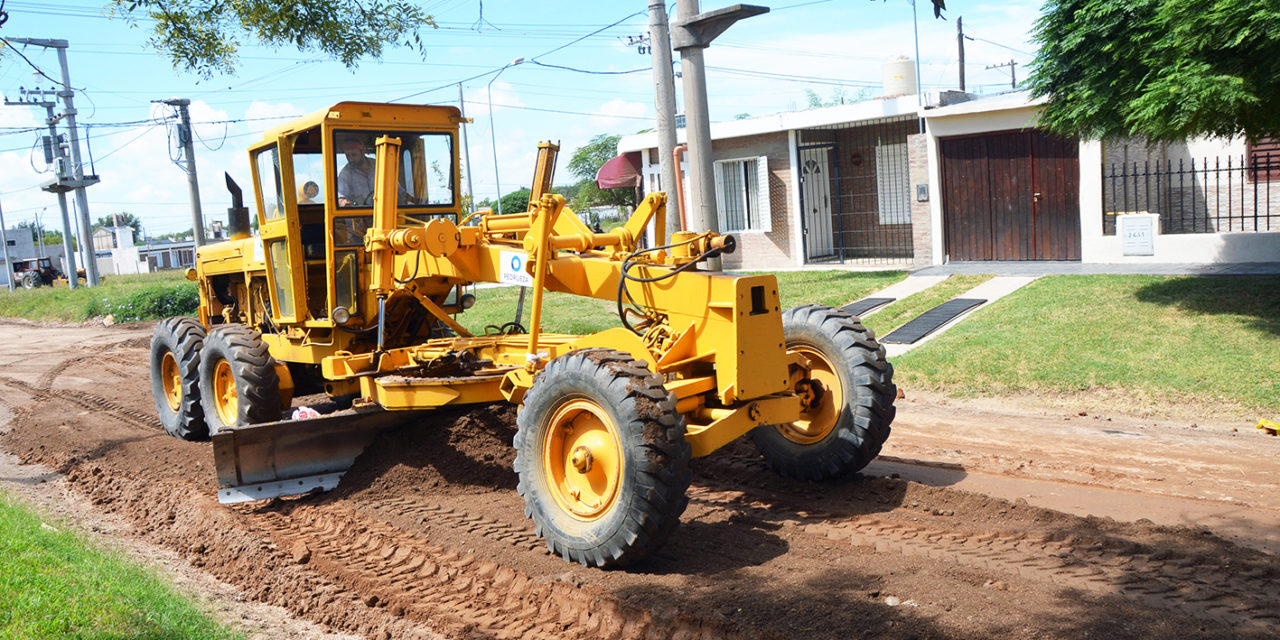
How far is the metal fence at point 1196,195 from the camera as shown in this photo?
1662 cm

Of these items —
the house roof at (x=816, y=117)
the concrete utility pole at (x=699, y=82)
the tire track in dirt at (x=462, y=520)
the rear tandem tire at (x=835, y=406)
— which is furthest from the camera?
the house roof at (x=816, y=117)

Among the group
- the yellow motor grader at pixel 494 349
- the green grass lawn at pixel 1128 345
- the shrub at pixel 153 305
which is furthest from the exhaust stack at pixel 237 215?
the shrub at pixel 153 305

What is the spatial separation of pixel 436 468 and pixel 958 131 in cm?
1301

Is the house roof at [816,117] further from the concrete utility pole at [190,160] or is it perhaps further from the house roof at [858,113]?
the concrete utility pole at [190,160]

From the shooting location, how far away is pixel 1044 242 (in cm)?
1695

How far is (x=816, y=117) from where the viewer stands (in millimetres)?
19547

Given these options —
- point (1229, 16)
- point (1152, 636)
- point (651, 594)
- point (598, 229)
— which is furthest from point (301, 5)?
point (1229, 16)

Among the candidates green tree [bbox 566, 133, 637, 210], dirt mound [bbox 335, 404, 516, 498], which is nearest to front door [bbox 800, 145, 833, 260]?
dirt mound [bbox 335, 404, 516, 498]

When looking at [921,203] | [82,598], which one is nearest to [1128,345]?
[921,203]

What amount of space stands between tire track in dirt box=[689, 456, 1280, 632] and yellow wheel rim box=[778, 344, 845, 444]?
0.60m

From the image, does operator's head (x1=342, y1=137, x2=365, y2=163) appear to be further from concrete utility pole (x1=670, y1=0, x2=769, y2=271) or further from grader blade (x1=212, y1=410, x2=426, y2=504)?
concrete utility pole (x1=670, y1=0, x2=769, y2=271)

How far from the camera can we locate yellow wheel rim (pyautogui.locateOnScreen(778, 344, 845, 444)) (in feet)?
22.1

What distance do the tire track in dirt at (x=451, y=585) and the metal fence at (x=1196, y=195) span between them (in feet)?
44.3

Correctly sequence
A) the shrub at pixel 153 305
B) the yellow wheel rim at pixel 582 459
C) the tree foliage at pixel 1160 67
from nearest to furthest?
the yellow wheel rim at pixel 582 459, the tree foliage at pixel 1160 67, the shrub at pixel 153 305
